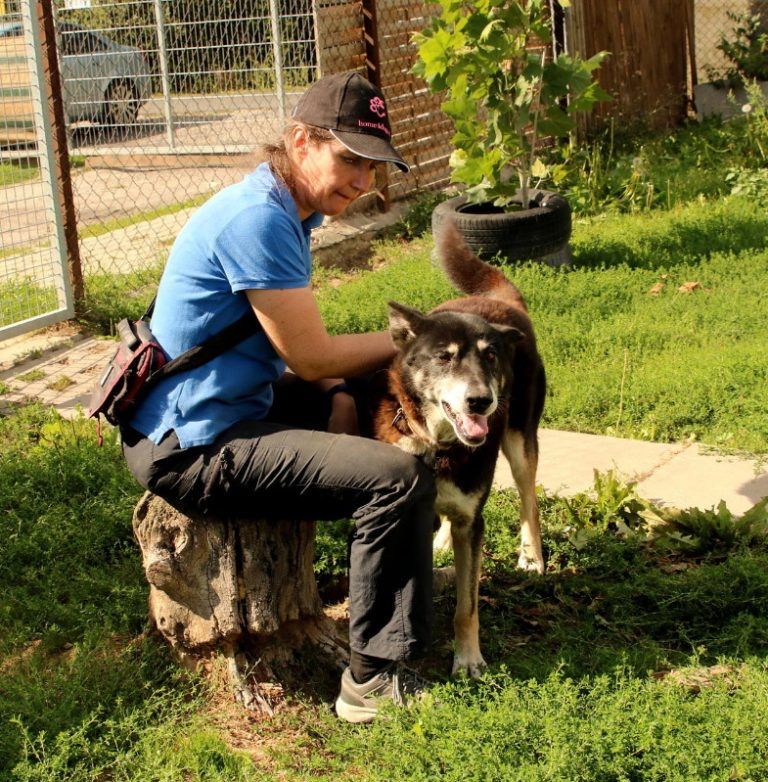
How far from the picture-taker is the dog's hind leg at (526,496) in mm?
4234

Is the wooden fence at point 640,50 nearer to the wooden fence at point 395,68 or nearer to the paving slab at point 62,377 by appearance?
the wooden fence at point 395,68

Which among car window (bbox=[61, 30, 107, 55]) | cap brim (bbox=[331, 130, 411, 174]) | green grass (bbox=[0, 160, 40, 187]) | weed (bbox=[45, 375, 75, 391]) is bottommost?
weed (bbox=[45, 375, 75, 391])

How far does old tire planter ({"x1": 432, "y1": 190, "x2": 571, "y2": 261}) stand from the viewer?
7.35m

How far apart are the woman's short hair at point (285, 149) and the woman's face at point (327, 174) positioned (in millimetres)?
17

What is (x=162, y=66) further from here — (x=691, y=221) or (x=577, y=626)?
(x=577, y=626)

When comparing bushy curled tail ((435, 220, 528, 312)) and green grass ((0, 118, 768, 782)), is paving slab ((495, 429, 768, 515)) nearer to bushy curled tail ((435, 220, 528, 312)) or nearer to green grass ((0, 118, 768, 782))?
green grass ((0, 118, 768, 782))

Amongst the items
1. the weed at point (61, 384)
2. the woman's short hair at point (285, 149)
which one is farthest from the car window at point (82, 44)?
the woman's short hair at point (285, 149)

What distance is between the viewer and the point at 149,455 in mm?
3176

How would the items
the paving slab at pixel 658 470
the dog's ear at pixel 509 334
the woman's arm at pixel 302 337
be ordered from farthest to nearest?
the paving slab at pixel 658 470, the dog's ear at pixel 509 334, the woman's arm at pixel 302 337

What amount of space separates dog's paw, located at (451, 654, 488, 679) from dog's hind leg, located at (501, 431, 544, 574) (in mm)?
758

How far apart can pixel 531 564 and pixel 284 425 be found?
1.44 metres

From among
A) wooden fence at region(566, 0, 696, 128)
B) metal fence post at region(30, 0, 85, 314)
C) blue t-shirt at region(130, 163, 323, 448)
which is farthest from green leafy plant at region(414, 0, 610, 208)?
blue t-shirt at region(130, 163, 323, 448)

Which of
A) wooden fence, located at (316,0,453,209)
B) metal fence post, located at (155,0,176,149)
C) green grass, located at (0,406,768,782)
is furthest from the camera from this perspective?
metal fence post, located at (155,0,176,149)

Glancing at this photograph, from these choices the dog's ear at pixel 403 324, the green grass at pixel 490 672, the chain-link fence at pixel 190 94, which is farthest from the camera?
the chain-link fence at pixel 190 94
